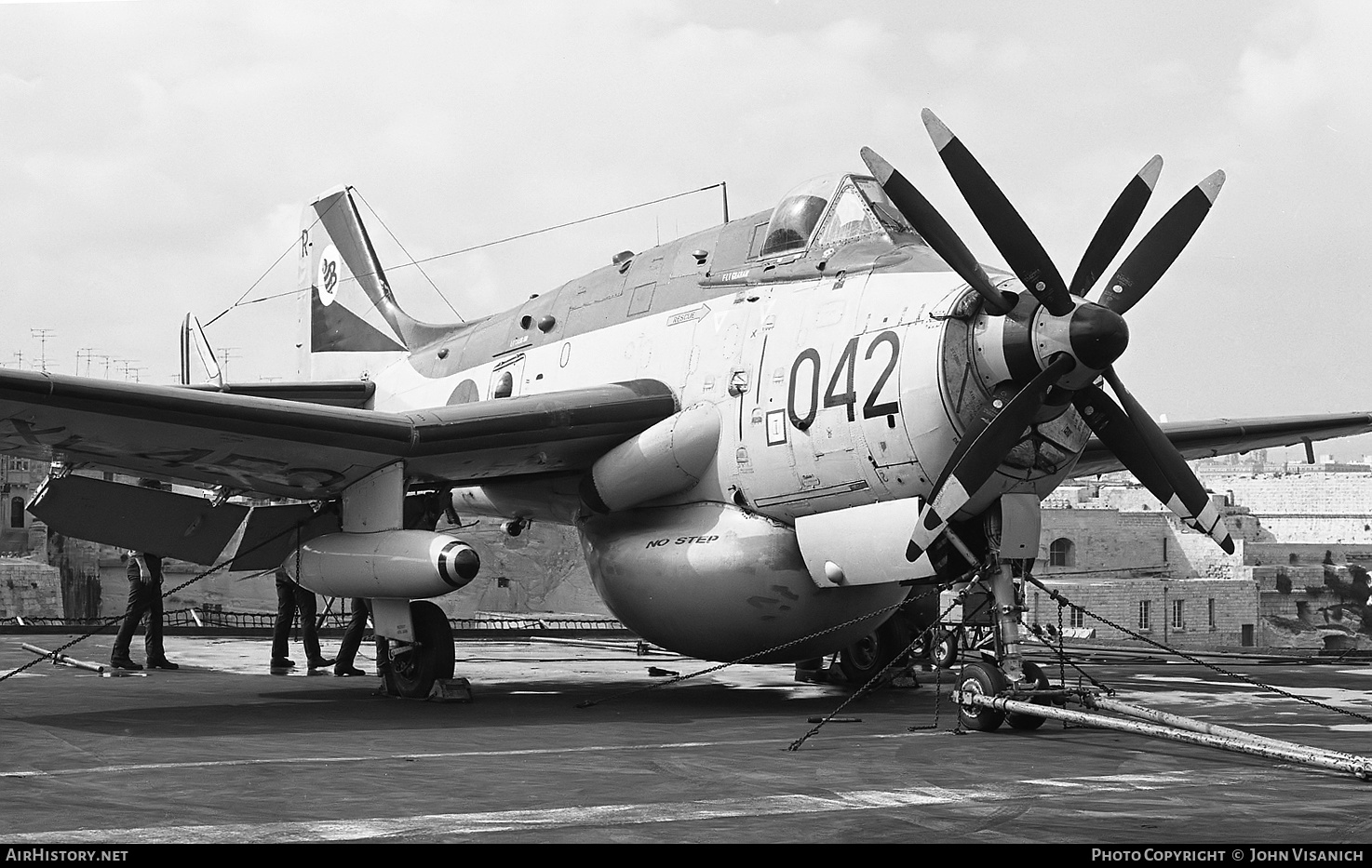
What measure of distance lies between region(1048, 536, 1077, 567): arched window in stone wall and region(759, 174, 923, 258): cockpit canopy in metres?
93.3

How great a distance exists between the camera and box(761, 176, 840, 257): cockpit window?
15.7 m

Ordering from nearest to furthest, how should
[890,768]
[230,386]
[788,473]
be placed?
[890,768], [788,473], [230,386]

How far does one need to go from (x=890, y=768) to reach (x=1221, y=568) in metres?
101

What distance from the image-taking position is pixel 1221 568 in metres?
104

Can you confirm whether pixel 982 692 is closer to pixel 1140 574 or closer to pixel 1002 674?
pixel 1002 674

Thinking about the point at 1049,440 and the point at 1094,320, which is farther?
the point at 1049,440

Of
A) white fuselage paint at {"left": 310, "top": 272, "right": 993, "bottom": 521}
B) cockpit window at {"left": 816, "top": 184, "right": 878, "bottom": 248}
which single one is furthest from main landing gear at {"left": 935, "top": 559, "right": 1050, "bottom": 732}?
cockpit window at {"left": 816, "top": 184, "right": 878, "bottom": 248}

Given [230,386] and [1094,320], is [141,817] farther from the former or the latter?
[230,386]

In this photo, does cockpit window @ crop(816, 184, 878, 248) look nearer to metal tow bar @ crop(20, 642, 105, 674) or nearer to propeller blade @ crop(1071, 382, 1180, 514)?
propeller blade @ crop(1071, 382, 1180, 514)

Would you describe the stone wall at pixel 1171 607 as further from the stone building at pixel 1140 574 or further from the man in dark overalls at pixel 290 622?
the man in dark overalls at pixel 290 622

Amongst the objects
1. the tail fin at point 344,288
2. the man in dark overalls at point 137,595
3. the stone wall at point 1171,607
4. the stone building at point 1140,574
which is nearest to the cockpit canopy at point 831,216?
the tail fin at point 344,288

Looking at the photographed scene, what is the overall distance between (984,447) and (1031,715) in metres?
2.39

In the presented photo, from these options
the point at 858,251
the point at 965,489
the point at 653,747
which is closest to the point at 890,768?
the point at 653,747

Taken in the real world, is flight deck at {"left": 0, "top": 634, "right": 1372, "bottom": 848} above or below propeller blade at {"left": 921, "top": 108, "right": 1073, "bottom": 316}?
below
